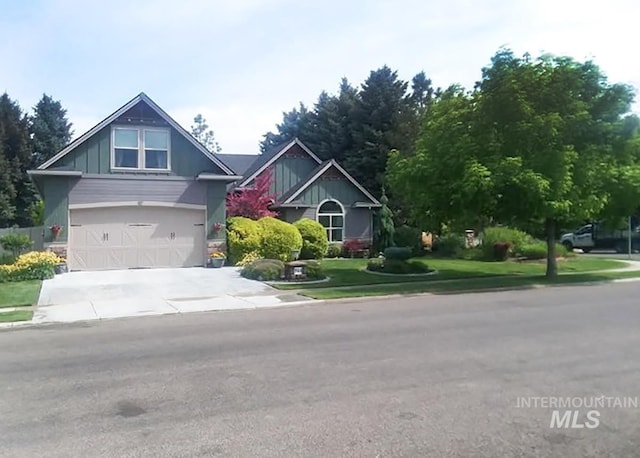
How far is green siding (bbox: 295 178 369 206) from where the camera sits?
29.5m

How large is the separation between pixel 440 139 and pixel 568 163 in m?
4.13

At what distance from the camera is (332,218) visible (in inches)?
1185

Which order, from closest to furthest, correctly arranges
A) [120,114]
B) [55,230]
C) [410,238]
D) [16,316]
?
[16,316]
[55,230]
[120,114]
[410,238]

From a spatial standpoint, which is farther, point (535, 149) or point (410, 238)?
point (410, 238)

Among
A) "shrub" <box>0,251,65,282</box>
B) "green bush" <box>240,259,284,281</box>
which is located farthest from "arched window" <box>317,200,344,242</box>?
"shrub" <box>0,251,65,282</box>

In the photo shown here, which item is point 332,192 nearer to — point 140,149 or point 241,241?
point 241,241

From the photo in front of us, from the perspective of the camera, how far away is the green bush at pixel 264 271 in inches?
761

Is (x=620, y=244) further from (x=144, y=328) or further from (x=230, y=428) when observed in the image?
(x=230, y=428)

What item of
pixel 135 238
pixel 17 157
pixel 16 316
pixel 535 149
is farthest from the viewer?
pixel 17 157

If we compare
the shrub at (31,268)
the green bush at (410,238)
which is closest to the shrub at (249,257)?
the shrub at (31,268)

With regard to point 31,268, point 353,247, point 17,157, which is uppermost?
point 17,157

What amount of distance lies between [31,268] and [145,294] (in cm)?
614

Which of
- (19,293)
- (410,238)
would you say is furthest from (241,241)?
(410,238)

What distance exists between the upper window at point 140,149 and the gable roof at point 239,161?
12317 mm
